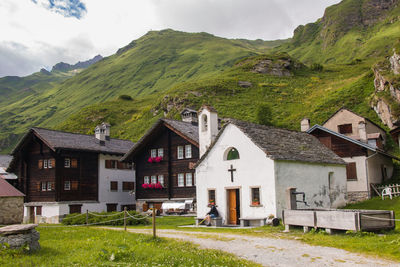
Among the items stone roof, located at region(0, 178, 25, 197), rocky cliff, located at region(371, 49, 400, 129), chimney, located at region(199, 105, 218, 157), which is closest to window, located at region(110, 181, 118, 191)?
stone roof, located at region(0, 178, 25, 197)

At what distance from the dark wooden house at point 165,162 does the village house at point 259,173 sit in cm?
877

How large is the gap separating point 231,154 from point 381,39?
115 metres

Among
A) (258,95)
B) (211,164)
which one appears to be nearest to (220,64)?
(258,95)

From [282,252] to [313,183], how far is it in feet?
40.6

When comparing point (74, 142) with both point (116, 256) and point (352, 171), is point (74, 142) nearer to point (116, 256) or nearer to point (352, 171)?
point (352, 171)

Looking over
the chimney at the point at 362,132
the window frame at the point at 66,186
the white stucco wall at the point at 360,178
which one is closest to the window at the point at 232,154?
the white stucco wall at the point at 360,178

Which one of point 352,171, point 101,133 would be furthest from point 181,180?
point 352,171

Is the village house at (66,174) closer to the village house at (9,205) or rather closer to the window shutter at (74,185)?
the window shutter at (74,185)

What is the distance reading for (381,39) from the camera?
12219 cm

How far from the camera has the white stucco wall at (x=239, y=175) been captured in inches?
902

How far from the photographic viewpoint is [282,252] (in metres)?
13.3

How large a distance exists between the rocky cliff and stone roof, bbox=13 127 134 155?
3091 centimetres

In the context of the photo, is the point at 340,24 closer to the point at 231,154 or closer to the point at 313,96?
the point at 313,96

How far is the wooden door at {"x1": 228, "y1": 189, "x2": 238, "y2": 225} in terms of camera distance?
2495 centimetres
